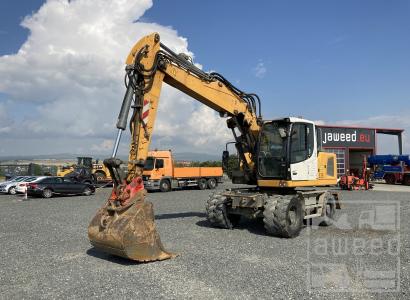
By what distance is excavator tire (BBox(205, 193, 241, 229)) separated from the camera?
12.3 m

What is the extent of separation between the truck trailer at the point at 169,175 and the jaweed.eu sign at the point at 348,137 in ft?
42.9

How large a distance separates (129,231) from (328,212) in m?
8.14

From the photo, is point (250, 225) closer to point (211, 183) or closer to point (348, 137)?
point (211, 183)

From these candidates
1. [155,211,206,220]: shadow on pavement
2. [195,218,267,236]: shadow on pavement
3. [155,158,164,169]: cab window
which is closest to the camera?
[195,218,267,236]: shadow on pavement

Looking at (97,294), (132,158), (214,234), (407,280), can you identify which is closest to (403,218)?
(214,234)

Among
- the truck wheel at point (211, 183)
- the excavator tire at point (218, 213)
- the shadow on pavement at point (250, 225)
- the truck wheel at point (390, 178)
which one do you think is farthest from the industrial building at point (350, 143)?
the excavator tire at point (218, 213)

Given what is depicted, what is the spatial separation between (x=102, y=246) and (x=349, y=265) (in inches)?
189

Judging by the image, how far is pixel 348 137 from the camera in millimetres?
42031

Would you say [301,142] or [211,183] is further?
[211,183]

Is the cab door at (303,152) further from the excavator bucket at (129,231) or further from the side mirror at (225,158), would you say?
the excavator bucket at (129,231)

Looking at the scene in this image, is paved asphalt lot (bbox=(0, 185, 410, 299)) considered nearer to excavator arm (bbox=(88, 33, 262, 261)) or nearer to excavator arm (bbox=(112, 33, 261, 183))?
excavator arm (bbox=(88, 33, 262, 261))

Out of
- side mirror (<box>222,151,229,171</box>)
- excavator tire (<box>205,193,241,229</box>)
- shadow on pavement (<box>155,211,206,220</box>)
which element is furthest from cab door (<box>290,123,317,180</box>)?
shadow on pavement (<box>155,211,206,220</box>)

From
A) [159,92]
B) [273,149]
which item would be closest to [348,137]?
[273,149]

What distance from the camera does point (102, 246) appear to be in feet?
27.1
